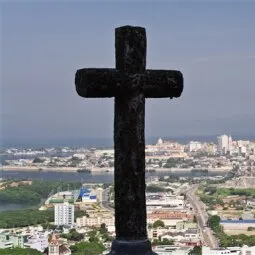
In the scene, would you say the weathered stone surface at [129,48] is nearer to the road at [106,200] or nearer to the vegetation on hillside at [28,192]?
the road at [106,200]

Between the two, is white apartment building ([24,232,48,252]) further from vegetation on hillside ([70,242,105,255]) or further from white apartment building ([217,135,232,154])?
white apartment building ([217,135,232,154])

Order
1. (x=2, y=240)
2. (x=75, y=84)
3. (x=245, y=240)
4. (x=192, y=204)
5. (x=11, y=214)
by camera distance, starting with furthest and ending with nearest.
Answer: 1. (x=192, y=204)
2. (x=11, y=214)
3. (x=245, y=240)
4. (x=2, y=240)
5. (x=75, y=84)

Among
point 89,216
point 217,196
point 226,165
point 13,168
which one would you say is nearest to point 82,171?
point 13,168

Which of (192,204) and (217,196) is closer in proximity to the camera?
(192,204)

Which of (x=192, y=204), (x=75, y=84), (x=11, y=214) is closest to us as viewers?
(x=75, y=84)

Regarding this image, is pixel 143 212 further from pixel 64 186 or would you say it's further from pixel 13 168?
pixel 13 168

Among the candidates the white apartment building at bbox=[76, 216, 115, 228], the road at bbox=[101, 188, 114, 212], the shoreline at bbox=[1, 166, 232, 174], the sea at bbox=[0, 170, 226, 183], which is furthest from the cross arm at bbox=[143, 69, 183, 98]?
the shoreline at bbox=[1, 166, 232, 174]

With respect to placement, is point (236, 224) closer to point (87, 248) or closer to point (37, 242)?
point (37, 242)
